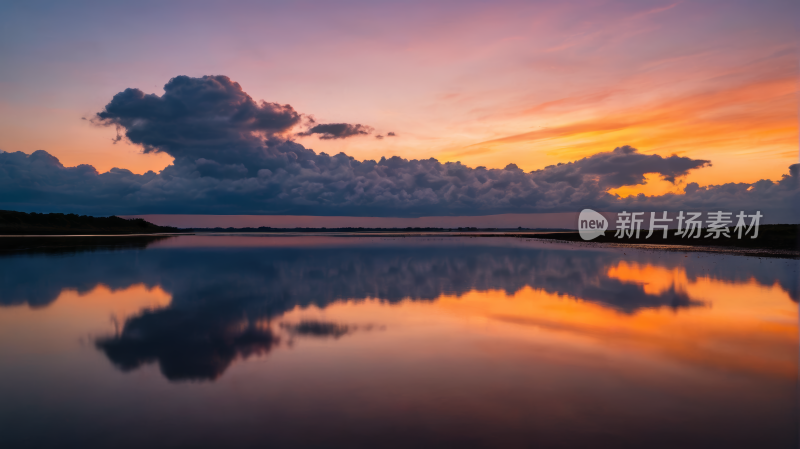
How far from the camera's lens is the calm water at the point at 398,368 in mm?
7238

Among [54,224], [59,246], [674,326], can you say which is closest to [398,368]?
[674,326]

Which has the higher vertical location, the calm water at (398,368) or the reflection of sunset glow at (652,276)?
the calm water at (398,368)

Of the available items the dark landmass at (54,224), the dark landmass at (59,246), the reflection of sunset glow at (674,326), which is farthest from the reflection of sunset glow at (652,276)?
the dark landmass at (54,224)

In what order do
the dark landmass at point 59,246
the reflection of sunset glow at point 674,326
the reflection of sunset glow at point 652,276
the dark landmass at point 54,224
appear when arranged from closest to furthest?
1. the reflection of sunset glow at point 674,326
2. the reflection of sunset glow at point 652,276
3. the dark landmass at point 59,246
4. the dark landmass at point 54,224

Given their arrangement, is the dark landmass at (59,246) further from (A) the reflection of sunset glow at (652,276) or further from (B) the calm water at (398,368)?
(A) the reflection of sunset glow at (652,276)

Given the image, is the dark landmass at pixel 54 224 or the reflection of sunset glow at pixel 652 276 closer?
the reflection of sunset glow at pixel 652 276

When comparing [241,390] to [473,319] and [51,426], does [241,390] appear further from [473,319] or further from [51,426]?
[473,319]

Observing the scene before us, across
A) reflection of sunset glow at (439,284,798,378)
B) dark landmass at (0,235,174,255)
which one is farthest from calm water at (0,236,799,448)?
dark landmass at (0,235,174,255)

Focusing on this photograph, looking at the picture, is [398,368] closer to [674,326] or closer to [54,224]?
[674,326]

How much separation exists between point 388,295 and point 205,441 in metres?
14.2

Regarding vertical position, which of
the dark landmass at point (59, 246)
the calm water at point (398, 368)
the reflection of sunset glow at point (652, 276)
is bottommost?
the reflection of sunset glow at point (652, 276)

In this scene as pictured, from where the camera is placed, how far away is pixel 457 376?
9789 mm

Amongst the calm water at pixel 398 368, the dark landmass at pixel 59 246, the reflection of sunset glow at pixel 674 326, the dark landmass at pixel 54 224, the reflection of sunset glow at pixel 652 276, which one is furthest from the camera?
the dark landmass at pixel 54 224

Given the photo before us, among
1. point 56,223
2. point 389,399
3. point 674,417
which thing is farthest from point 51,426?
point 56,223
